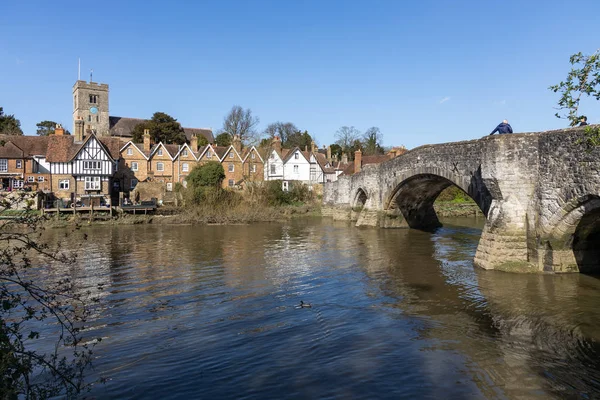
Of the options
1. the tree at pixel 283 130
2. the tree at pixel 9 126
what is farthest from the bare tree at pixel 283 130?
the tree at pixel 9 126

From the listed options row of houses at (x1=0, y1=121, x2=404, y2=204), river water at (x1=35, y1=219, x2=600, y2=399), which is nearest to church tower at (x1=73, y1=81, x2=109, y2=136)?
row of houses at (x1=0, y1=121, x2=404, y2=204)

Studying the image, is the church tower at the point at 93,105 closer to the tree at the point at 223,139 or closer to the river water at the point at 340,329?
the tree at the point at 223,139

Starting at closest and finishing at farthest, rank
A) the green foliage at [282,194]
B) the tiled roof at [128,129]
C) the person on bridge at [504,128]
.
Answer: the person on bridge at [504,128] < the green foliage at [282,194] < the tiled roof at [128,129]

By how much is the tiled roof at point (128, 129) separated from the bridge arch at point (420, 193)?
44518 mm

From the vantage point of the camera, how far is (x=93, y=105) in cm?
6950

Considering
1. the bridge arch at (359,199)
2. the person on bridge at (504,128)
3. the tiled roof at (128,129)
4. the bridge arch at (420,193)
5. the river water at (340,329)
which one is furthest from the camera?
the tiled roof at (128,129)

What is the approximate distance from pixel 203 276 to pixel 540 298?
989 centimetres

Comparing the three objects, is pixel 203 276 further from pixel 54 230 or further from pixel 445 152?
Result: pixel 54 230

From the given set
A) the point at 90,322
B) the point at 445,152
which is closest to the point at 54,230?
the point at 90,322

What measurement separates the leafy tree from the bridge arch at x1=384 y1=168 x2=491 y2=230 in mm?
50853

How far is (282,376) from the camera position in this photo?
6824 millimetres

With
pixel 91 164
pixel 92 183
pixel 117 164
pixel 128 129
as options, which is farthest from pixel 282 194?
pixel 128 129

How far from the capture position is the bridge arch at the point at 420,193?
1967 centimetres

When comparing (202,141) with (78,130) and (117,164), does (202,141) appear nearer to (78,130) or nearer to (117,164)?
(117,164)
